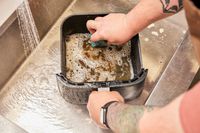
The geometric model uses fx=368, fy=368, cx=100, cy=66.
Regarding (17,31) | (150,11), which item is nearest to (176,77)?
(150,11)

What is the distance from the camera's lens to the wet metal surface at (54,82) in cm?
116

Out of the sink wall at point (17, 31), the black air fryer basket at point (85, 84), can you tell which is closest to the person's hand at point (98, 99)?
the black air fryer basket at point (85, 84)

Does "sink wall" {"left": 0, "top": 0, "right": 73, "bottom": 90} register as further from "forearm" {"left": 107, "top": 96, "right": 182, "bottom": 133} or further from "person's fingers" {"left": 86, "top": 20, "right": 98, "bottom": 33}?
"forearm" {"left": 107, "top": 96, "right": 182, "bottom": 133}

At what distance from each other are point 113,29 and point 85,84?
0.55 feet

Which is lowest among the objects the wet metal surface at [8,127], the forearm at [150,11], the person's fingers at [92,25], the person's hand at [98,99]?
the wet metal surface at [8,127]

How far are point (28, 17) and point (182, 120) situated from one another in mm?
751

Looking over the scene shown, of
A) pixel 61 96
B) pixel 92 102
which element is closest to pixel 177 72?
pixel 92 102

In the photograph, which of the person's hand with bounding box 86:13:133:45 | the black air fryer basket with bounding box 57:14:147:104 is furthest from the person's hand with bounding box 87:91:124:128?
the person's hand with bounding box 86:13:133:45

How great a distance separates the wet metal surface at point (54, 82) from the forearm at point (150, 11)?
0.21 m

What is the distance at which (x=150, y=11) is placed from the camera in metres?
0.96

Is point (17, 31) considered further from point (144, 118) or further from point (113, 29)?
point (144, 118)

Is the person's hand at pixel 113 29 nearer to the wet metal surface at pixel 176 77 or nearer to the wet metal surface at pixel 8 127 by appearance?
the wet metal surface at pixel 176 77

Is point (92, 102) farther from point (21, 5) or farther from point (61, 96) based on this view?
point (21, 5)

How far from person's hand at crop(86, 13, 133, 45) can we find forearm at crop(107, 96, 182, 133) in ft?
0.73
